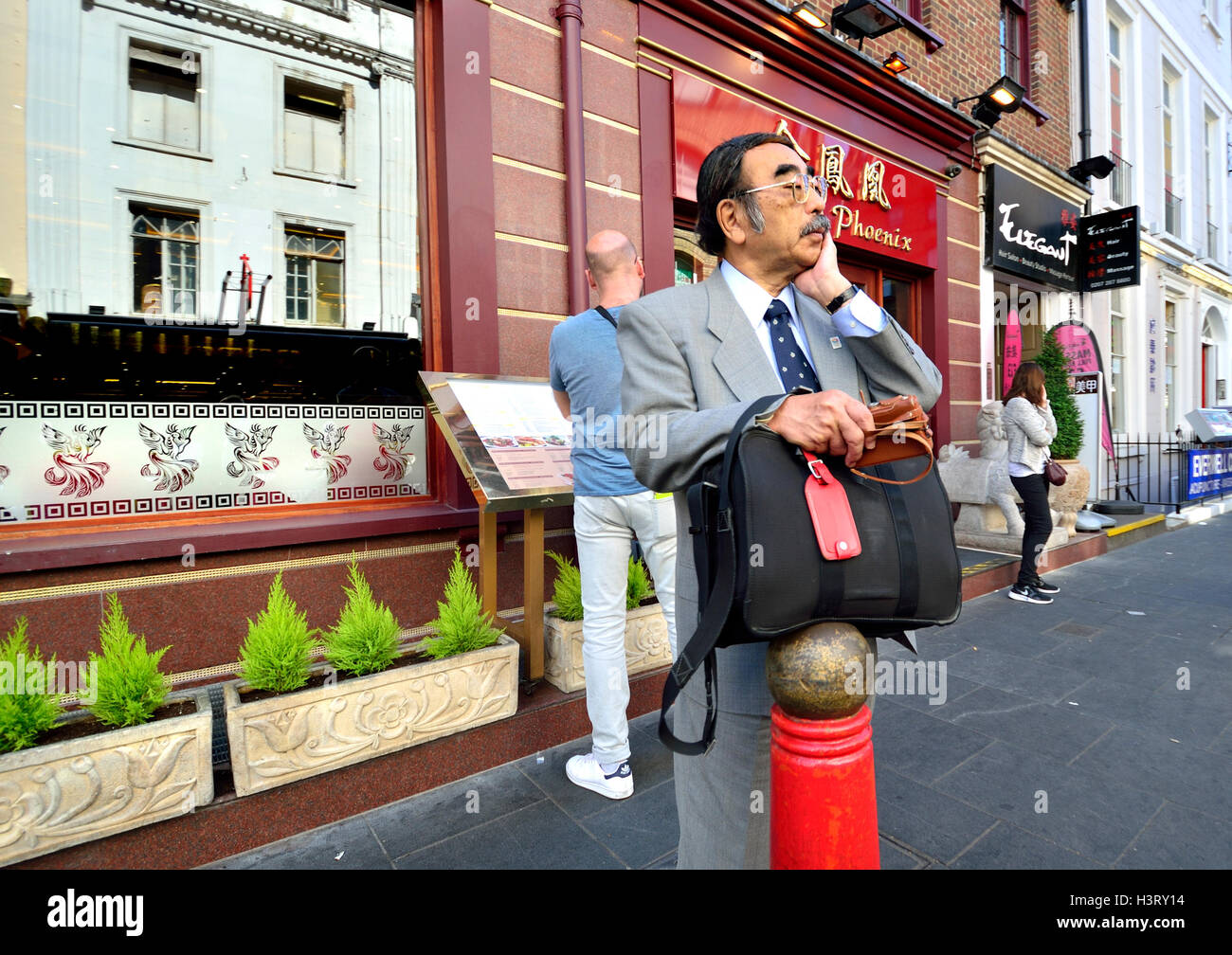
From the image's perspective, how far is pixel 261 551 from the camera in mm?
3307

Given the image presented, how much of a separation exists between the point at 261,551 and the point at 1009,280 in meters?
10.00

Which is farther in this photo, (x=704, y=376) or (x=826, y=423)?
(x=704, y=376)

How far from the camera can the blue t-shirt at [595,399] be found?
263 cm

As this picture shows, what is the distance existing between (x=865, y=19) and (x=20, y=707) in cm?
829

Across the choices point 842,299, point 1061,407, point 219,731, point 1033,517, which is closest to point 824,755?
point 842,299

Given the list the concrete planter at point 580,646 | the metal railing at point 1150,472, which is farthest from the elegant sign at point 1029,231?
the concrete planter at point 580,646

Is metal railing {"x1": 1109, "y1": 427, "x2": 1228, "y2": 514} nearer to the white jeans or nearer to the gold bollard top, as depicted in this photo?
the white jeans

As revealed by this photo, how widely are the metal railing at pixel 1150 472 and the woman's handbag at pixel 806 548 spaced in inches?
421

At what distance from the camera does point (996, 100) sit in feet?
25.4

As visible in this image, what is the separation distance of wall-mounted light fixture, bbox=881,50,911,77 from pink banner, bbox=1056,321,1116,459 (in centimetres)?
447

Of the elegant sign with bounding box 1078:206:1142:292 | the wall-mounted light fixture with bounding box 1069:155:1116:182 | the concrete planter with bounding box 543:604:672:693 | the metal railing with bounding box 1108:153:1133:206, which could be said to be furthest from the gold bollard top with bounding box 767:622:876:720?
the metal railing with bounding box 1108:153:1133:206

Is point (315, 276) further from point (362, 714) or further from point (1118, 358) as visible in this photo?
point (1118, 358)
